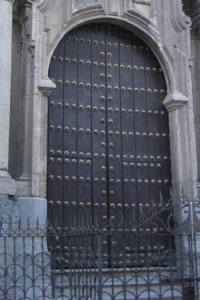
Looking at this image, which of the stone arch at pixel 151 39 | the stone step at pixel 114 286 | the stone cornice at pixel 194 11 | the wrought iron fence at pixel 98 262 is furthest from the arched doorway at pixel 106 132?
the stone cornice at pixel 194 11

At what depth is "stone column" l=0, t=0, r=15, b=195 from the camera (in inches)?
246

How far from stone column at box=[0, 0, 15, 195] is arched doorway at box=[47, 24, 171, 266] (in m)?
0.81

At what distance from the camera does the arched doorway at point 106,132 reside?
7.16 m

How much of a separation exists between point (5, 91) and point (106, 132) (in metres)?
1.63

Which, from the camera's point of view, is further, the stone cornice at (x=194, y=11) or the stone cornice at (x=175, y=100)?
the stone cornice at (x=194, y=11)

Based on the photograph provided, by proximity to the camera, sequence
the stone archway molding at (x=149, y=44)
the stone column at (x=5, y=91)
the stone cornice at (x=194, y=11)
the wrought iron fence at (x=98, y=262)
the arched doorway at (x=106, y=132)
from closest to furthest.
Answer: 1. the wrought iron fence at (x=98, y=262)
2. the stone column at (x=5, y=91)
3. the stone archway molding at (x=149, y=44)
4. the arched doorway at (x=106, y=132)
5. the stone cornice at (x=194, y=11)

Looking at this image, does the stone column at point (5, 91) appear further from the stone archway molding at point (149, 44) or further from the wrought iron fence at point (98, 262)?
the wrought iron fence at point (98, 262)

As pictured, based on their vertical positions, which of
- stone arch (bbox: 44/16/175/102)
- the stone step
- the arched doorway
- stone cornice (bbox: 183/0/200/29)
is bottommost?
the stone step

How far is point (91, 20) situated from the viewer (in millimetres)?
7660

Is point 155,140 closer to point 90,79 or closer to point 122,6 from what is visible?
point 90,79

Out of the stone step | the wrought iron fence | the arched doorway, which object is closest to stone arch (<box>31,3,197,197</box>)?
the arched doorway

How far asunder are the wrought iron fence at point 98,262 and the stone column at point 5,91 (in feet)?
1.69

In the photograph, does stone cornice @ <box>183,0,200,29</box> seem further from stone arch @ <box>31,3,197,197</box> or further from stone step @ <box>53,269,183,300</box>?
stone step @ <box>53,269,183,300</box>

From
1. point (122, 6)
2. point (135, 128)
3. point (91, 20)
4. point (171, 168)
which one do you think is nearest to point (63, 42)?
point (91, 20)
